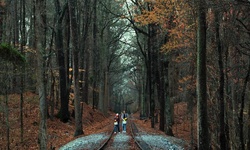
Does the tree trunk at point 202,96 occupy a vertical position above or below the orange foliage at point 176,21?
below

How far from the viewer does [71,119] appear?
2684cm

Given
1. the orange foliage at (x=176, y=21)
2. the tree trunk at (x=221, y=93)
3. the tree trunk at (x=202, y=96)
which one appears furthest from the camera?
the orange foliage at (x=176, y=21)

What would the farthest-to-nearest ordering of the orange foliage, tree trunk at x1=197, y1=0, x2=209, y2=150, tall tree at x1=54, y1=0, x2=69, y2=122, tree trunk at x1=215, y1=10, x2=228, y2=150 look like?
tall tree at x1=54, y1=0, x2=69, y2=122, the orange foliage, tree trunk at x1=215, y1=10, x2=228, y2=150, tree trunk at x1=197, y1=0, x2=209, y2=150

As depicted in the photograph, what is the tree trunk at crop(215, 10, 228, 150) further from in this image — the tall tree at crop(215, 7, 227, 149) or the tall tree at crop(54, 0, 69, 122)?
the tall tree at crop(54, 0, 69, 122)

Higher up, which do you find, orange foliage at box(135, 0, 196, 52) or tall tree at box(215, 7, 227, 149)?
orange foliage at box(135, 0, 196, 52)

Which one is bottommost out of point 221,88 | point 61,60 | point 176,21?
point 221,88

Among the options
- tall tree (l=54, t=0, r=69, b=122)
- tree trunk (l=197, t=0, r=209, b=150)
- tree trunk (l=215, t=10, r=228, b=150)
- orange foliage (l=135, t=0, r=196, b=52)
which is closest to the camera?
tree trunk (l=197, t=0, r=209, b=150)

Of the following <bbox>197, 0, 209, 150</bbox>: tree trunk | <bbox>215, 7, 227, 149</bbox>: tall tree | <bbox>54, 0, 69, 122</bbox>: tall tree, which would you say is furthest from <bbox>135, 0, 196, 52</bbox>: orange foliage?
<bbox>54, 0, 69, 122</bbox>: tall tree

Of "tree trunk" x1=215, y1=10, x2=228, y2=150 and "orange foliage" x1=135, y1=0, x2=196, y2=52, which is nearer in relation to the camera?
"tree trunk" x1=215, y1=10, x2=228, y2=150

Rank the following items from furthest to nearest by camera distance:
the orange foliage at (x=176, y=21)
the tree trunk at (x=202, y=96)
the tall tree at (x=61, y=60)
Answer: the tall tree at (x=61, y=60) < the orange foliage at (x=176, y=21) < the tree trunk at (x=202, y=96)

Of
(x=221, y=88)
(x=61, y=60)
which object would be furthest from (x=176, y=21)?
(x=61, y=60)

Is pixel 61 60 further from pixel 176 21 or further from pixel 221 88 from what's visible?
pixel 221 88

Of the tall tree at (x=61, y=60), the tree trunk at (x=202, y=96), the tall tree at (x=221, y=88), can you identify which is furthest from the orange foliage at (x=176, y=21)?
the tall tree at (x=61, y=60)

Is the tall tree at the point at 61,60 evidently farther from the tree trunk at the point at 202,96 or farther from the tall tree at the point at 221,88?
the tree trunk at the point at 202,96
